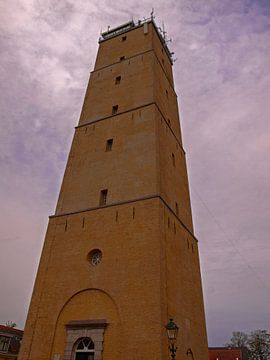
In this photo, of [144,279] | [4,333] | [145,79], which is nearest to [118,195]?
[144,279]

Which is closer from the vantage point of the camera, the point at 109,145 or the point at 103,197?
the point at 103,197

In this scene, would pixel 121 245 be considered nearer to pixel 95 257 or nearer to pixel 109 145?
pixel 95 257

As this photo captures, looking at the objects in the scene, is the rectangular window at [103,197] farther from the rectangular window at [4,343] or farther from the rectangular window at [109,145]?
the rectangular window at [4,343]

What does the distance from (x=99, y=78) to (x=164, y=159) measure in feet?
35.1

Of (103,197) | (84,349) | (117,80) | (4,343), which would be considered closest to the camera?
(84,349)

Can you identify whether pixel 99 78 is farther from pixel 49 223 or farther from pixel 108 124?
pixel 49 223

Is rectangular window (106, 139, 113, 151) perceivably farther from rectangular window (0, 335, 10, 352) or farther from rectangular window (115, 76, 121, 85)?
rectangular window (0, 335, 10, 352)

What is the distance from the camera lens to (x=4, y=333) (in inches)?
1298

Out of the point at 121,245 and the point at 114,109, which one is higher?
the point at 114,109

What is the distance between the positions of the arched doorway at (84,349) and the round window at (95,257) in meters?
3.43

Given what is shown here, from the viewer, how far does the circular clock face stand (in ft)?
52.9

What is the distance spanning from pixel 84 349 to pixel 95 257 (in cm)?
415

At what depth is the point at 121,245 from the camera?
15.7 m

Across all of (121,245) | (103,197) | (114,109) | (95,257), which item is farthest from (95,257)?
(114,109)
